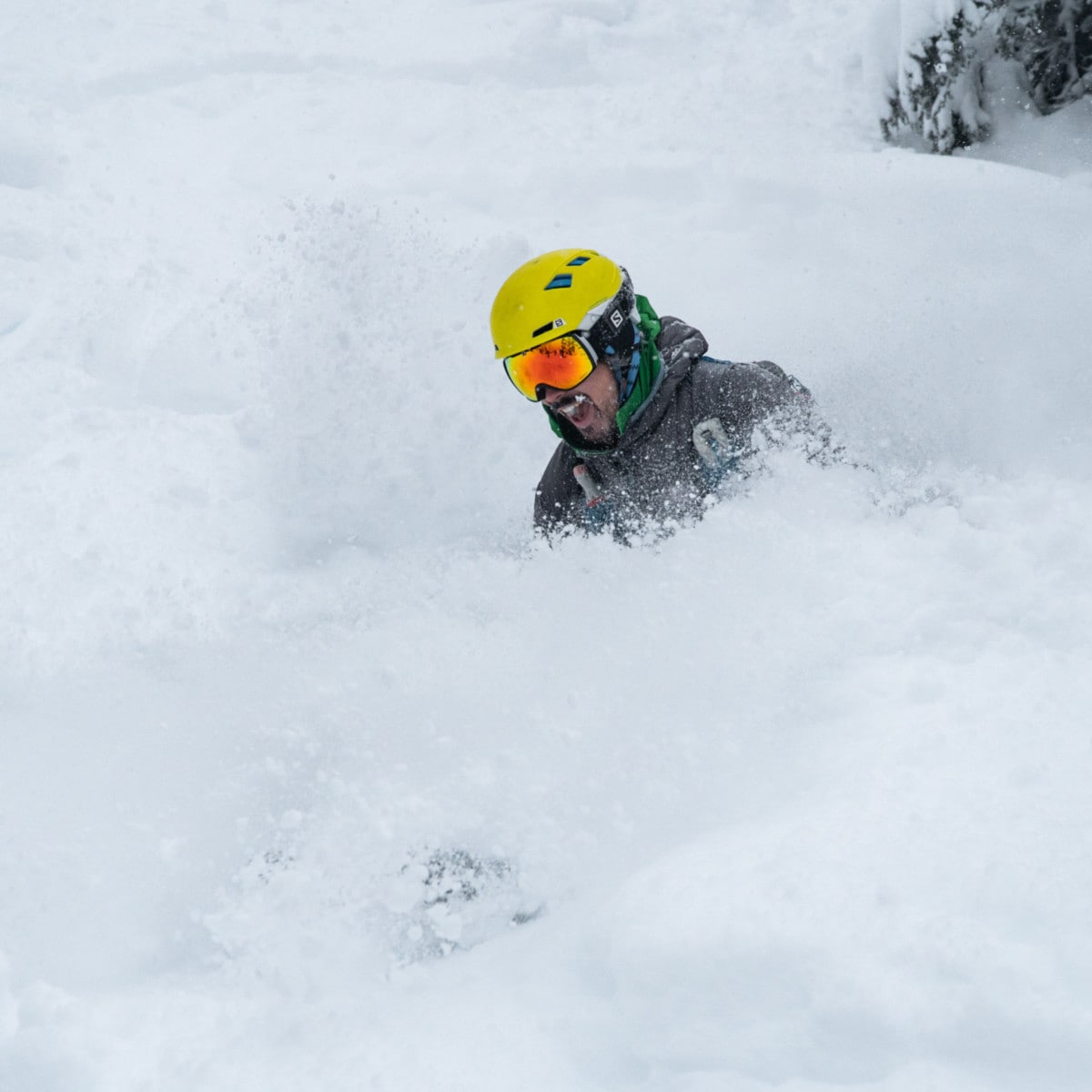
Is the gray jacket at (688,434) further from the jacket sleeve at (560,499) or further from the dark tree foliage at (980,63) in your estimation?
the dark tree foliage at (980,63)

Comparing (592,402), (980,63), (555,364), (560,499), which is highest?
(980,63)

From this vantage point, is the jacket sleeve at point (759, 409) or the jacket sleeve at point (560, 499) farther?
the jacket sleeve at point (560, 499)

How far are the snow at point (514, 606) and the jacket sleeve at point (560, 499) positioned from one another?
227 millimetres

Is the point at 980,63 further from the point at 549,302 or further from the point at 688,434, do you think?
the point at 549,302

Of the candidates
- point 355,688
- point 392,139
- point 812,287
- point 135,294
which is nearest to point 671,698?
point 355,688

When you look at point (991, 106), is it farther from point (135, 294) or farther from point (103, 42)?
point (103, 42)

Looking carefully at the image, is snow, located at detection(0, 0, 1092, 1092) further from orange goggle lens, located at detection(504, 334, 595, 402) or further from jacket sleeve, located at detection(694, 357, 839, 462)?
orange goggle lens, located at detection(504, 334, 595, 402)

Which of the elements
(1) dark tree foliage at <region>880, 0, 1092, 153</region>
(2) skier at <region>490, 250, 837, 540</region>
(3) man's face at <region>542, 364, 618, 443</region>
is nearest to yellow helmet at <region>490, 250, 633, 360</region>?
(2) skier at <region>490, 250, 837, 540</region>

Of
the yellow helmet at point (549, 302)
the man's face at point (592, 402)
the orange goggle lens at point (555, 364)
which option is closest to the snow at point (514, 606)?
the man's face at point (592, 402)

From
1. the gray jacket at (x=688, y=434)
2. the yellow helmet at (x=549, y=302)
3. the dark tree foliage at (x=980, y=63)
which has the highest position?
the dark tree foliage at (x=980, y=63)

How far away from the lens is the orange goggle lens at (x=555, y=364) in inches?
136

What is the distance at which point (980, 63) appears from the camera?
21.2ft

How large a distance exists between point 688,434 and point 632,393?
0.26 metres

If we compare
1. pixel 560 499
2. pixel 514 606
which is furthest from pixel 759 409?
pixel 514 606
